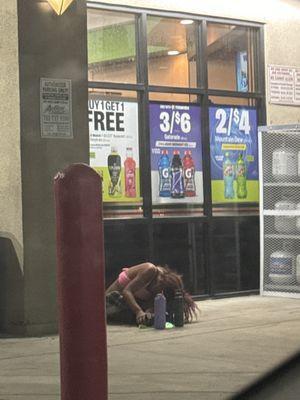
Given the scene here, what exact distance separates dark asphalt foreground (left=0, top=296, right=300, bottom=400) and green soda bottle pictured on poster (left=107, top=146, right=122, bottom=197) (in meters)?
1.90

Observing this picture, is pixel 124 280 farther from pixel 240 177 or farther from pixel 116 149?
pixel 240 177

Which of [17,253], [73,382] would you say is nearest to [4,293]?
[17,253]

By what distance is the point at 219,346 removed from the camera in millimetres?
7098

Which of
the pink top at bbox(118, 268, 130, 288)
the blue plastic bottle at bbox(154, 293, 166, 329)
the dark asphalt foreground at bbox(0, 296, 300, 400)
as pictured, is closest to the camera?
the dark asphalt foreground at bbox(0, 296, 300, 400)

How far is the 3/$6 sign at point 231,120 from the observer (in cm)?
1096

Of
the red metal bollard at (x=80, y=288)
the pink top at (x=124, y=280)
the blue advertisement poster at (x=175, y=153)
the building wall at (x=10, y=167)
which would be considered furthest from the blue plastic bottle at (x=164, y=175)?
the red metal bollard at (x=80, y=288)

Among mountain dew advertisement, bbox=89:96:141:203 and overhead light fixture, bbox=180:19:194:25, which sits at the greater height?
overhead light fixture, bbox=180:19:194:25

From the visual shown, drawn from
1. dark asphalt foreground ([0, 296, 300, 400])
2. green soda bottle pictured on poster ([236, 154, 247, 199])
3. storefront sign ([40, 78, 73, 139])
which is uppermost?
storefront sign ([40, 78, 73, 139])

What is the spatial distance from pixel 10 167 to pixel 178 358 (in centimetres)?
259

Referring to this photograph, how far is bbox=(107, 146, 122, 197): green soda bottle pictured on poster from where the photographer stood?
33.0 feet

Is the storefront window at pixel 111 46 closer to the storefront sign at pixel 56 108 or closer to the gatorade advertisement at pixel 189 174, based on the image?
the gatorade advertisement at pixel 189 174

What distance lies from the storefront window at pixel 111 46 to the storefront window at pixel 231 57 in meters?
1.16

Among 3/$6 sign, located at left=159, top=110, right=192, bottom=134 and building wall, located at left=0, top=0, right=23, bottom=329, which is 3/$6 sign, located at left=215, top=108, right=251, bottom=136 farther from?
building wall, located at left=0, top=0, right=23, bottom=329

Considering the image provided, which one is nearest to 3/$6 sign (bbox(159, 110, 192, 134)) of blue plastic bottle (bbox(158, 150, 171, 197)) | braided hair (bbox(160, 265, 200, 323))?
blue plastic bottle (bbox(158, 150, 171, 197))
